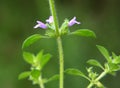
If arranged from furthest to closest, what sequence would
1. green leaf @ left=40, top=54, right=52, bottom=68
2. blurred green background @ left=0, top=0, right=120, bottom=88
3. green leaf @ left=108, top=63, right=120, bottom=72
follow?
blurred green background @ left=0, top=0, right=120, bottom=88, green leaf @ left=40, top=54, right=52, bottom=68, green leaf @ left=108, top=63, right=120, bottom=72

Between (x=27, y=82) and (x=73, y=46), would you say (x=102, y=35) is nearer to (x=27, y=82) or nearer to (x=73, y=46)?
(x=73, y=46)

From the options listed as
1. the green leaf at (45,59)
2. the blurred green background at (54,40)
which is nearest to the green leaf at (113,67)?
the green leaf at (45,59)

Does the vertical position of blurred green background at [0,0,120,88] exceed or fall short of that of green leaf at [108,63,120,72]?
it exceeds it

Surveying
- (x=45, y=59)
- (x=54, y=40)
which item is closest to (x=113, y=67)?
(x=45, y=59)

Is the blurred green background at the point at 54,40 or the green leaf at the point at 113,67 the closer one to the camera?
the green leaf at the point at 113,67

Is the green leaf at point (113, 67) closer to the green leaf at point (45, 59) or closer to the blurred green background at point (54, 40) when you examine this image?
the green leaf at point (45, 59)

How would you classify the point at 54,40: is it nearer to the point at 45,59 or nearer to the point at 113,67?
the point at 45,59

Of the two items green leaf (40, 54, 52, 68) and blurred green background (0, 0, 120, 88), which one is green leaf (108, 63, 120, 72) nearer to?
green leaf (40, 54, 52, 68)

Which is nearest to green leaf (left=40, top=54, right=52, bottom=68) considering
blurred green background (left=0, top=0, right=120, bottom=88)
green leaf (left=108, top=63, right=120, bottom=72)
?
green leaf (left=108, top=63, right=120, bottom=72)

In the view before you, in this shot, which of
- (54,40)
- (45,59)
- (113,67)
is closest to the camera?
(113,67)

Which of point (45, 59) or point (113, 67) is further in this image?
point (45, 59)
